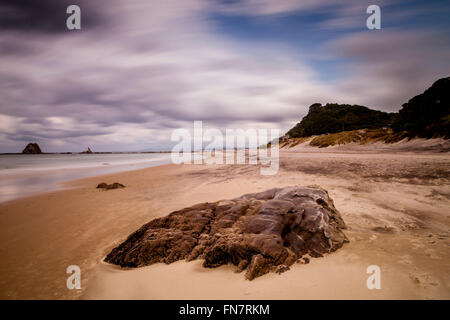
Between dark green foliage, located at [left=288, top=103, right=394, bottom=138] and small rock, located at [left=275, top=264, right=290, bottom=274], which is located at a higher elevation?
dark green foliage, located at [left=288, top=103, right=394, bottom=138]

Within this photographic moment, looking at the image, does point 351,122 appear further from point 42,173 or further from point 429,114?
point 42,173

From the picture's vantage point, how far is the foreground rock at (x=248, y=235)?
3.06 meters

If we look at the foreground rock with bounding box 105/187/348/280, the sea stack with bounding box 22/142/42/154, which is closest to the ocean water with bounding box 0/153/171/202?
the foreground rock with bounding box 105/187/348/280

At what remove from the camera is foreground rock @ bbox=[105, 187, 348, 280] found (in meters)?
3.06

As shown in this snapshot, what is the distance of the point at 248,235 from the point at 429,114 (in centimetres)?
3088

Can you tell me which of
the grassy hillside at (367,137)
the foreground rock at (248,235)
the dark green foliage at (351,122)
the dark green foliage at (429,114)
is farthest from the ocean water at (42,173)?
the dark green foliage at (351,122)

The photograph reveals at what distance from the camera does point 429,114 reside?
72.5 feet

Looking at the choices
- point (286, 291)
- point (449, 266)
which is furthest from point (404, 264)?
point (286, 291)

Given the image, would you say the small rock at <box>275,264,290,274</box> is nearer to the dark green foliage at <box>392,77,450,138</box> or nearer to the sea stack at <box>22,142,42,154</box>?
the dark green foliage at <box>392,77,450,138</box>

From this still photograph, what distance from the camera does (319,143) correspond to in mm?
42750

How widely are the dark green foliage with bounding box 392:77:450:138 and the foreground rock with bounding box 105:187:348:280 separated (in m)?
23.0

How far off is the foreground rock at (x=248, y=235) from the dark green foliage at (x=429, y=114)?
2305 centimetres
